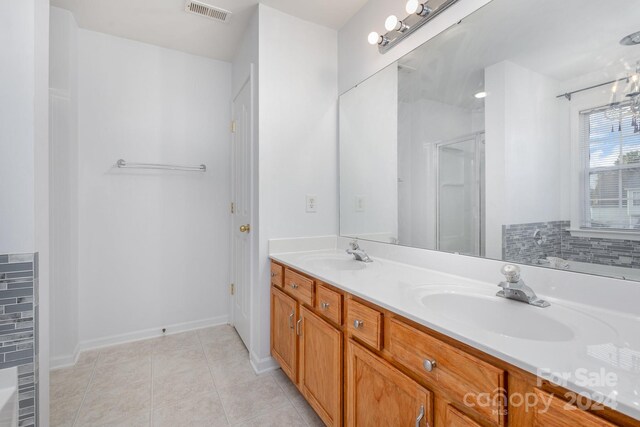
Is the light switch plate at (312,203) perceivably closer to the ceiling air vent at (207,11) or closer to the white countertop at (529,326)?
the white countertop at (529,326)

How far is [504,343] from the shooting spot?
2.13 feet

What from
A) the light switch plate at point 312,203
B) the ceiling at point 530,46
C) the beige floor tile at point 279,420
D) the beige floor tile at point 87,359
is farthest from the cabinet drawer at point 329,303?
the beige floor tile at point 87,359

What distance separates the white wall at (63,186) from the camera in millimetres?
1927

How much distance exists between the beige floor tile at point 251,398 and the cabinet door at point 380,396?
0.63m

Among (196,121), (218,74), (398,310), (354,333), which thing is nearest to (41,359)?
(354,333)

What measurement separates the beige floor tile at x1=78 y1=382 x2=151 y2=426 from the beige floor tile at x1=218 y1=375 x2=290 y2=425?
0.43 meters

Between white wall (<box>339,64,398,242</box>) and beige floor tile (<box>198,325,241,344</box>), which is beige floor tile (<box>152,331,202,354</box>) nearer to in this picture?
beige floor tile (<box>198,325,241,344</box>)

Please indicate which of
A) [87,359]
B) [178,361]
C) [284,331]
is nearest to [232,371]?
[178,361]

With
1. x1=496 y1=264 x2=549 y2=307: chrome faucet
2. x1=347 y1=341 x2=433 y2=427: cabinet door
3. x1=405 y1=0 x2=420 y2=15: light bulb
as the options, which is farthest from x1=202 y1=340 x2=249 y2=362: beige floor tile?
x1=405 y1=0 x2=420 y2=15: light bulb

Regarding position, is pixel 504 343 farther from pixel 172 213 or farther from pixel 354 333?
pixel 172 213

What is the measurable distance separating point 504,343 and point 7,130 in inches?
66.1

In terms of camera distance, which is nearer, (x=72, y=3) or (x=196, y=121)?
(x=72, y=3)

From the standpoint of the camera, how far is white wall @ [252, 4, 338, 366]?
1.91 metres

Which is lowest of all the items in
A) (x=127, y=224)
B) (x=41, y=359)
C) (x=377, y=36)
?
(x=41, y=359)
